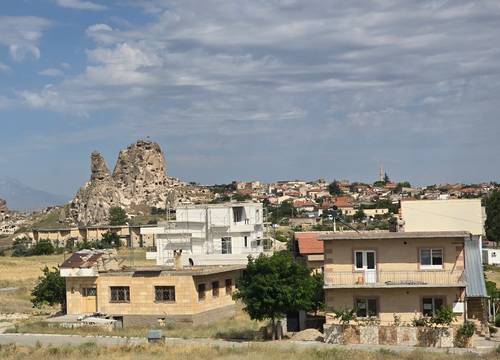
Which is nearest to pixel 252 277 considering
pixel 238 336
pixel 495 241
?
pixel 238 336

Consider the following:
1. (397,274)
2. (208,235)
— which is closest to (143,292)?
(397,274)

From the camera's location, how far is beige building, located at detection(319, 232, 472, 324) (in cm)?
3562

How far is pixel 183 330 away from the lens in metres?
40.7

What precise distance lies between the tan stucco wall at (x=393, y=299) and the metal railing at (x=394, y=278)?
377 mm

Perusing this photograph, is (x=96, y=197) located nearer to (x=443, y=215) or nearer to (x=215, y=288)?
(x=215, y=288)

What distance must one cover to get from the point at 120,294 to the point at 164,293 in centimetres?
281

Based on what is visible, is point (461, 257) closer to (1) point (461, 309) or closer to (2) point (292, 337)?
(1) point (461, 309)

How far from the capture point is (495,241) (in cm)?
11506

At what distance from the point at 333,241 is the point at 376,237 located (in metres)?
2.04

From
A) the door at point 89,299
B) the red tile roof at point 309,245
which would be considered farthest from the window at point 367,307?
the door at point 89,299

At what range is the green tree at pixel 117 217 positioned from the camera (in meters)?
157

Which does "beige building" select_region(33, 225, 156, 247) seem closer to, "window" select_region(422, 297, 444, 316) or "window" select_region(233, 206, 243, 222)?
"window" select_region(233, 206, 243, 222)

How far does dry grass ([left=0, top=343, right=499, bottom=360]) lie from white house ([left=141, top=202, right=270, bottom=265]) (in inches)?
1437

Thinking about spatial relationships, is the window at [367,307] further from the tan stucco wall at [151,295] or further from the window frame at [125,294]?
the window frame at [125,294]
